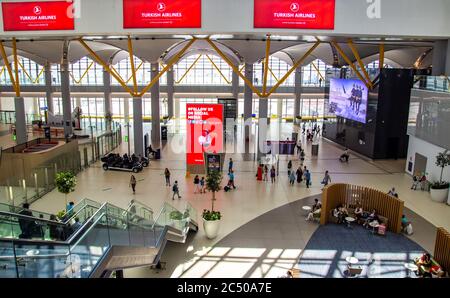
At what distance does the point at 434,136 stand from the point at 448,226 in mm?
6478

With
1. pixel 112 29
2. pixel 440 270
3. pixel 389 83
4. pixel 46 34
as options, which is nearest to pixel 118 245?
pixel 440 270

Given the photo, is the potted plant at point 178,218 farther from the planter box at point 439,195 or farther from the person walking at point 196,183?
the planter box at point 439,195

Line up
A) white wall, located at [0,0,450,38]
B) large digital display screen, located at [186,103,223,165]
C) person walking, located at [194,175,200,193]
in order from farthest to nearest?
large digital display screen, located at [186,103,223,165] < person walking, located at [194,175,200,193] < white wall, located at [0,0,450,38]

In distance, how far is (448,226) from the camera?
17125mm

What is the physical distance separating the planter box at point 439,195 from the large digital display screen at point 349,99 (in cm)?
1177

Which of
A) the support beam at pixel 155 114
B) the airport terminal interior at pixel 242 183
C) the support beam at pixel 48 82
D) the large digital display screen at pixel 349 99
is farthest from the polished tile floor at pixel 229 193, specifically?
the support beam at pixel 48 82

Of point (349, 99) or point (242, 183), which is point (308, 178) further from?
point (349, 99)

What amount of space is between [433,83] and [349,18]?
6.83 m

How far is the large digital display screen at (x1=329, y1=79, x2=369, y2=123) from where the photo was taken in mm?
31469

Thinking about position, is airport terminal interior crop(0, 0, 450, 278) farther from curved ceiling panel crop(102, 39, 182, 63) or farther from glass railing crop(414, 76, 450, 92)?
curved ceiling panel crop(102, 39, 182, 63)

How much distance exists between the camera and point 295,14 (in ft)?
61.5

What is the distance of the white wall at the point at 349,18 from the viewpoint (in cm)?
1931

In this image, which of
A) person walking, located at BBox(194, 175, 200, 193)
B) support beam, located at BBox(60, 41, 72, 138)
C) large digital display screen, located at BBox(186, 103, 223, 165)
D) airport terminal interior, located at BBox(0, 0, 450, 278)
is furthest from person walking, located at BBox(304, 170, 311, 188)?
support beam, located at BBox(60, 41, 72, 138)

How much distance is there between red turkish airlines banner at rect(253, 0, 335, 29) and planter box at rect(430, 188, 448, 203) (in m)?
9.80
